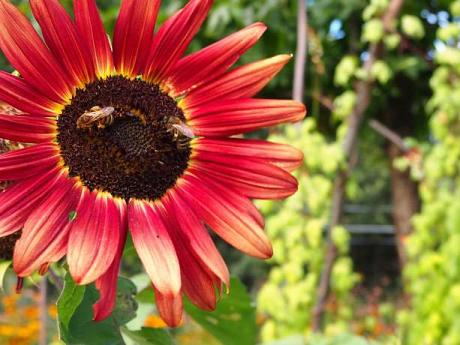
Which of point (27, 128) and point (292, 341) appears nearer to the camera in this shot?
point (27, 128)

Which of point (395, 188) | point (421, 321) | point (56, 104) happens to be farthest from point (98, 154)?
point (395, 188)

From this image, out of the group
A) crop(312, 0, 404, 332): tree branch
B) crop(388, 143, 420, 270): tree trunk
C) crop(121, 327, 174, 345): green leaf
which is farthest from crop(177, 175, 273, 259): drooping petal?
crop(388, 143, 420, 270): tree trunk

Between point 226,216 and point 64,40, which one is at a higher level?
point 64,40

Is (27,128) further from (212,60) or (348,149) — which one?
(348,149)

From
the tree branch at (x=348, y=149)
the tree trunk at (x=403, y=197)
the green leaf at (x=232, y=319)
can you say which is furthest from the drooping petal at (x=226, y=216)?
the tree trunk at (x=403, y=197)

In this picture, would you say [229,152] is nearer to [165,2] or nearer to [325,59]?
[325,59]

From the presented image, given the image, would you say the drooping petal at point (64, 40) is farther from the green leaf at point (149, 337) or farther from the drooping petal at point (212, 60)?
the green leaf at point (149, 337)

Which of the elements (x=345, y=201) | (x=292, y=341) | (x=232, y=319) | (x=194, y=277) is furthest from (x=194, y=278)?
(x=345, y=201)
